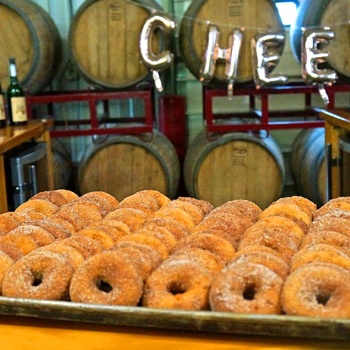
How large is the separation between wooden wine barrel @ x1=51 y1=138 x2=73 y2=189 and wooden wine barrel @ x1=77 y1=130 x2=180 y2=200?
11.0 inches

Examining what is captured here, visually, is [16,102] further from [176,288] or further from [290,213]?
[176,288]

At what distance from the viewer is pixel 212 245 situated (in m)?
1.40

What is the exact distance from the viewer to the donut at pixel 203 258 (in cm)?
129

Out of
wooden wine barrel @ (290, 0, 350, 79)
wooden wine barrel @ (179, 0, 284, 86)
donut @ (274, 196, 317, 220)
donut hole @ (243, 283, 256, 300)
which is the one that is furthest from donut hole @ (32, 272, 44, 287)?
wooden wine barrel @ (290, 0, 350, 79)

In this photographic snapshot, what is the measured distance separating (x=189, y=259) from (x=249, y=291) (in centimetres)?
15

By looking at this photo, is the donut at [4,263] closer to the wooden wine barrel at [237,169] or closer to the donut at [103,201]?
the donut at [103,201]

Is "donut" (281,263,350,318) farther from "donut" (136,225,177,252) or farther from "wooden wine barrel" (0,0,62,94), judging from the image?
"wooden wine barrel" (0,0,62,94)

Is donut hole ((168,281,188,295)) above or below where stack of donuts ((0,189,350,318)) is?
below

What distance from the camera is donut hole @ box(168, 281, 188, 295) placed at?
1.25 metres

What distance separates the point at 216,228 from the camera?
60.3 inches

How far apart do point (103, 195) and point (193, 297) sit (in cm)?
84

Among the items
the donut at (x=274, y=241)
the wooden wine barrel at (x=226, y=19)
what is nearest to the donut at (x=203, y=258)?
the donut at (x=274, y=241)

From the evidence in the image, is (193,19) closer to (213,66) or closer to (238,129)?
(213,66)

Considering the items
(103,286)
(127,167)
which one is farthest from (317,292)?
(127,167)
